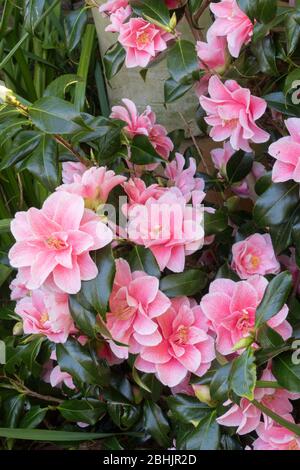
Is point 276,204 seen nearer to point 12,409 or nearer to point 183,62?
point 183,62

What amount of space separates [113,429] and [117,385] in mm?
187

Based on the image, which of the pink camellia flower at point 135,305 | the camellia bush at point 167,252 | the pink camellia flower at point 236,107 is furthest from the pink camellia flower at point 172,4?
the pink camellia flower at point 135,305

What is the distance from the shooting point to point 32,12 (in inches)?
50.8

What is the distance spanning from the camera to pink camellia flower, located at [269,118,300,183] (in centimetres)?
103

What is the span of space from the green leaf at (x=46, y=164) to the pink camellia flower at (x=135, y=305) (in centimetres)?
18

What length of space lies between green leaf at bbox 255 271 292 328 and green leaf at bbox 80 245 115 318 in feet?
0.74

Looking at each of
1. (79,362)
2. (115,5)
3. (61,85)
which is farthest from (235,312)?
(115,5)

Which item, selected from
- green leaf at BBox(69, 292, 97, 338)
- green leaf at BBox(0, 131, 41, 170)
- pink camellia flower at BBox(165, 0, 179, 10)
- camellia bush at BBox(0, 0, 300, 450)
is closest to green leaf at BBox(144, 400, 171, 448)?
camellia bush at BBox(0, 0, 300, 450)

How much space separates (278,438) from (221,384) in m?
0.14

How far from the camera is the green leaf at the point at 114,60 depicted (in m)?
1.33

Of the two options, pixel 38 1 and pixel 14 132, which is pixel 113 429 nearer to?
pixel 14 132

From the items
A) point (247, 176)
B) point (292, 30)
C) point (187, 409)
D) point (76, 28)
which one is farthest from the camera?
point (76, 28)

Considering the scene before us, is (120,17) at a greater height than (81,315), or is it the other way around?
(120,17)
